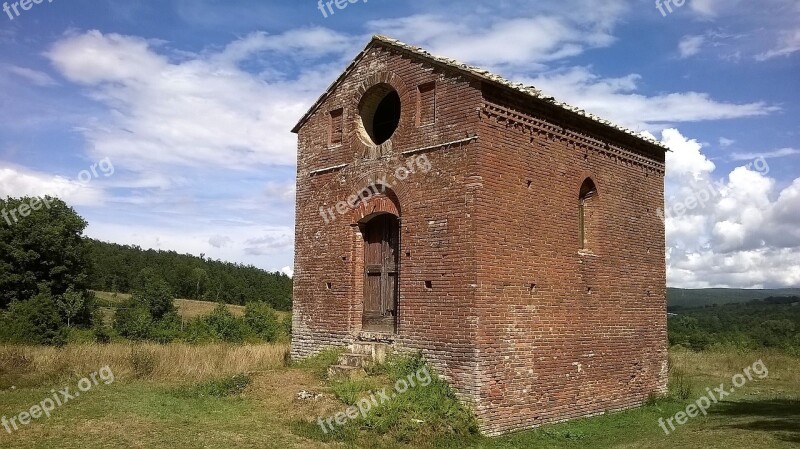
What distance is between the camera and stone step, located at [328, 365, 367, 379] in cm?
1088

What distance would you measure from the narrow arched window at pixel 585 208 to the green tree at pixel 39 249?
110ft

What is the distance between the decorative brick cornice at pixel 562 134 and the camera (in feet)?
35.4

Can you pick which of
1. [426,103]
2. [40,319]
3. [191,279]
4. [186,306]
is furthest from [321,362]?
[191,279]

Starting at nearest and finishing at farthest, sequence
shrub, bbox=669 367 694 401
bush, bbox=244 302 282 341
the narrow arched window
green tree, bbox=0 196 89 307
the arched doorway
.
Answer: the arched doorway < the narrow arched window < shrub, bbox=669 367 694 401 < bush, bbox=244 302 282 341 < green tree, bbox=0 196 89 307

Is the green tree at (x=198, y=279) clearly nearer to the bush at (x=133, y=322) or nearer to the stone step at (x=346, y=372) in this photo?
the bush at (x=133, y=322)

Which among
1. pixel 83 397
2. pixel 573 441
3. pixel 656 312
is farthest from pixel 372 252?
pixel 656 312

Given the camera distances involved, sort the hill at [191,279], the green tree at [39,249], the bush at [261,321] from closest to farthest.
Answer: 1. the bush at [261,321]
2. the green tree at [39,249]
3. the hill at [191,279]

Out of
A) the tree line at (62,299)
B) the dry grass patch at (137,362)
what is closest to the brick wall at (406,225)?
the dry grass patch at (137,362)

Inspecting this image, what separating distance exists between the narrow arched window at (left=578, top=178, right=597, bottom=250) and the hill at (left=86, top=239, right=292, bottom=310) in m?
50.9

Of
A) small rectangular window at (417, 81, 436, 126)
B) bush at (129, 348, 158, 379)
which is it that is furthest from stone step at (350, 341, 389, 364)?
bush at (129, 348, 158, 379)

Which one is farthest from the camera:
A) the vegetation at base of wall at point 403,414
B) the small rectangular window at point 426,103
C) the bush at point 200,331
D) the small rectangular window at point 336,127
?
the bush at point 200,331

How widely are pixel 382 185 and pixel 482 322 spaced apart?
11.5ft

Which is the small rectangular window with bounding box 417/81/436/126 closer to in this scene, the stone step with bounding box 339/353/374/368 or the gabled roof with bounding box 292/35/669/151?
the gabled roof with bounding box 292/35/669/151

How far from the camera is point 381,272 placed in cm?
1215
